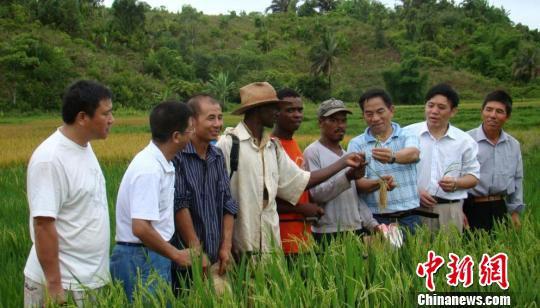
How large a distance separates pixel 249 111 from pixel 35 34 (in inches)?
1439

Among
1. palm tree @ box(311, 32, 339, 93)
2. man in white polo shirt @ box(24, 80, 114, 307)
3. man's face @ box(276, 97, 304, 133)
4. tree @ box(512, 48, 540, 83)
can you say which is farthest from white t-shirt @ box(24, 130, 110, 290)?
tree @ box(512, 48, 540, 83)

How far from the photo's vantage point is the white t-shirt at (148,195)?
9.29ft

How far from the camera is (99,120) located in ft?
9.18

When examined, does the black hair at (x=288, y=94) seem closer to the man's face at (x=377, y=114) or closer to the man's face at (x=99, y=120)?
the man's face at (x=377, y=114)

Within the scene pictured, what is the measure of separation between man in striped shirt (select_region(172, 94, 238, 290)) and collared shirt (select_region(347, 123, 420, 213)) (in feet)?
3.54

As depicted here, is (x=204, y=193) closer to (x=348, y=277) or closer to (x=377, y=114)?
(x=348, y=277)

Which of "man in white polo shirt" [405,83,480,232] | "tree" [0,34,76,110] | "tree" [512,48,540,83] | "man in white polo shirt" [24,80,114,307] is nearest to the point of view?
"man in white polo shirt" [24,80,114,307]

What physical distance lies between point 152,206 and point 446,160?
88.1 inches

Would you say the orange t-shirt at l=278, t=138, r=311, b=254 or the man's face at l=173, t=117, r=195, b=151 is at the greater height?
the man's face at l=173, t=117, r=195, b=151

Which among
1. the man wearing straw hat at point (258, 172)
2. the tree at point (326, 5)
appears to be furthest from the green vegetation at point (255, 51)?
the man wearing straw hat at point (258, 172)

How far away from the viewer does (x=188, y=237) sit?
3.11 metres

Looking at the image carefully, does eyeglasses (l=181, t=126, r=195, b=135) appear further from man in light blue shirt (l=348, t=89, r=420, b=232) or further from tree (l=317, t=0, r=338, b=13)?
tree (l=317, t=0, r=338, b=13)

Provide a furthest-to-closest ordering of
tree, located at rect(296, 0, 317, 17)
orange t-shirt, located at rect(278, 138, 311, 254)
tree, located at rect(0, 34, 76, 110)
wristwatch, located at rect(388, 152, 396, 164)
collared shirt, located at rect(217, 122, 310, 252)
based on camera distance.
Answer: tree, located at rect(296, 0, 317, 17) < tree, located at rect(0, 34, 76, 110) < wristwatch, located at rect(388, 152, 396, 164) < orange t-shirt, located at rect(278, 138, 311, 254) < collared shirt, located at rect(217, 122, 310, 252)

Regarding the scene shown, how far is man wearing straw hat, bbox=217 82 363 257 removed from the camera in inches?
135
